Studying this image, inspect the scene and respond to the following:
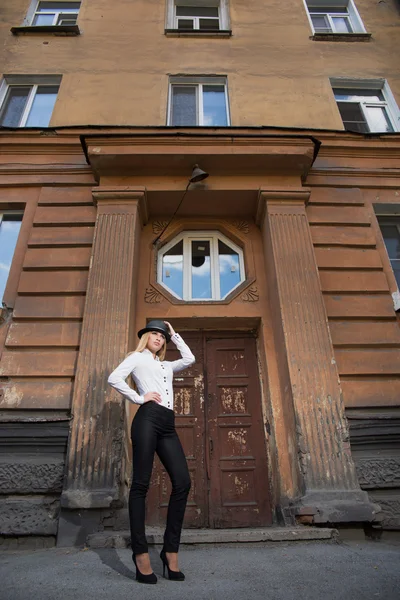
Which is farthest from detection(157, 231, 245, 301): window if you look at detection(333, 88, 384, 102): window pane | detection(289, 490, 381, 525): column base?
detection(333, 88, 384, 102): window pane

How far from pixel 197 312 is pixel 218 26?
8.48 meters

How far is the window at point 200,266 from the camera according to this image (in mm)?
6719

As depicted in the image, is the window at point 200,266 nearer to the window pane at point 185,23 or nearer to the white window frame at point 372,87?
the white window frame at point 372,87

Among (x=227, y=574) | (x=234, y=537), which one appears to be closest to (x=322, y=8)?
(x=234, y=537)

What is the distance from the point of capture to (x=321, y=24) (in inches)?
404

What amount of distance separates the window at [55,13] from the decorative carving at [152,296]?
819cm

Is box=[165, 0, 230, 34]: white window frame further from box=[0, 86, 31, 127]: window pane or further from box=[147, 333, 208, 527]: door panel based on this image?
box=[147, 333, 208, 527]: door panel

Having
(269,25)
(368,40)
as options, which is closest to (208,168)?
(269,25)

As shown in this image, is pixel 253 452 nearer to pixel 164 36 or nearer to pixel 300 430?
pixel 300 430

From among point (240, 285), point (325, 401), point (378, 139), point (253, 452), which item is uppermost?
point (378, 139)

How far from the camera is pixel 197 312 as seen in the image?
632 cm

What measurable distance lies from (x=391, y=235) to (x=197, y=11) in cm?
831

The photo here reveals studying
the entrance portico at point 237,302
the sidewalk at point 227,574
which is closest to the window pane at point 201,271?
the entrance portico at point 237,302

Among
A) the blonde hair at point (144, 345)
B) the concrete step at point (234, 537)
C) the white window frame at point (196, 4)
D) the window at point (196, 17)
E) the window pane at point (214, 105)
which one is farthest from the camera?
the window at point (196, 17)
